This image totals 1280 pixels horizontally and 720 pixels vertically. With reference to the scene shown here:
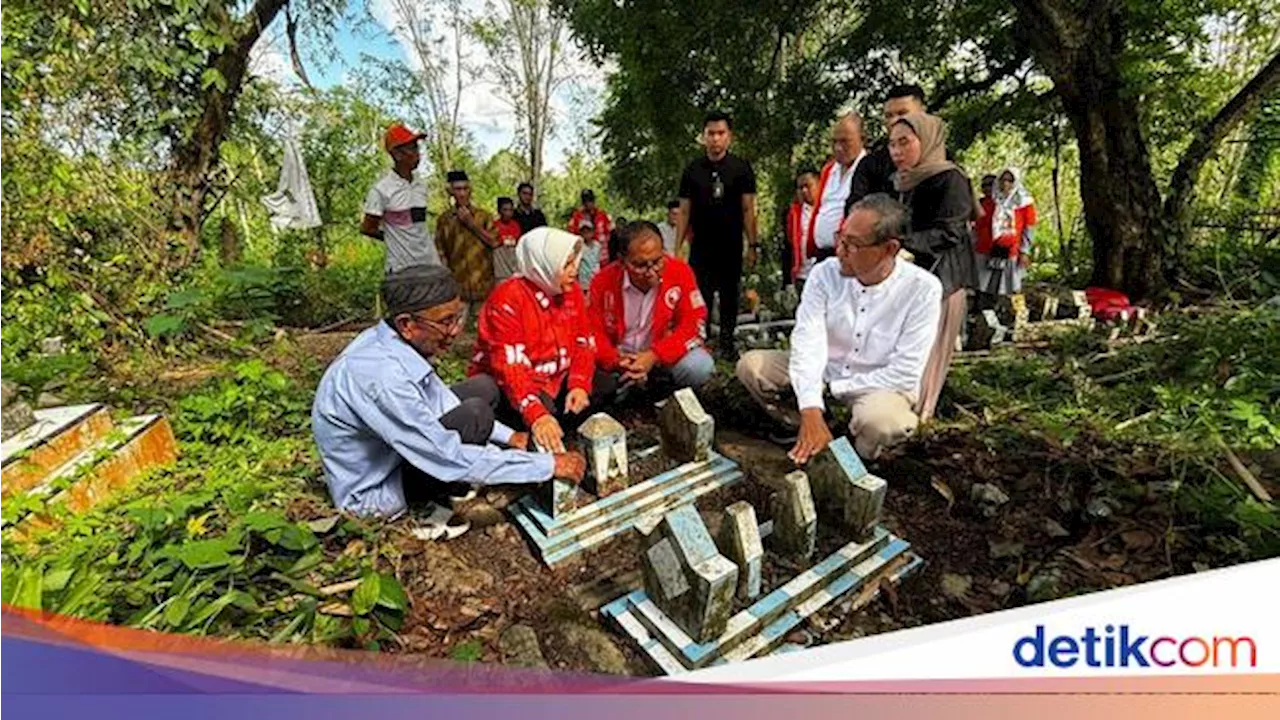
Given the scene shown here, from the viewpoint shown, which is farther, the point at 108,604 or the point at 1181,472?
the point at 1181,472

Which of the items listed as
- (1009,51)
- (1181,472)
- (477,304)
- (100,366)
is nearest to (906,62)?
(1009,51)

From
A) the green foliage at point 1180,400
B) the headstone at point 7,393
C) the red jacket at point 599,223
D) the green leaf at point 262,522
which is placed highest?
the red jacket at point 599,223

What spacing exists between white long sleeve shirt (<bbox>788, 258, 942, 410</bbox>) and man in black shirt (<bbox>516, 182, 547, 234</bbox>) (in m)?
6.09

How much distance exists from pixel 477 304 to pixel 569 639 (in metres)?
5.63

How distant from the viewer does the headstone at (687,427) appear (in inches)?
104

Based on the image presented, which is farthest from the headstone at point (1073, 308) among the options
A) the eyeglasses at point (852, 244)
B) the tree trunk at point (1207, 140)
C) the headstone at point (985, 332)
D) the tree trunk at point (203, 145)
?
the tree trunk at point (203, 145)

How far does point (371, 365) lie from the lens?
223 cm

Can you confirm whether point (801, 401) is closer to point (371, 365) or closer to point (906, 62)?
point (371, 365)

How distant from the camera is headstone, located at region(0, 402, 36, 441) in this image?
2979 millimetres

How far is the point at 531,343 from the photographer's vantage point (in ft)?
9.64

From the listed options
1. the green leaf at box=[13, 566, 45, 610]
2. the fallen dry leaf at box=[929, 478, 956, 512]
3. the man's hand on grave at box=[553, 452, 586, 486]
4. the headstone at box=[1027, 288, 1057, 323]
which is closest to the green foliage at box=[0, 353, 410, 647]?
the green leaf at box=[13, 566, 45, 610]

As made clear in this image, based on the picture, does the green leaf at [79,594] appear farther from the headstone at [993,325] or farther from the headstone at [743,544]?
the headstone at [993,325]

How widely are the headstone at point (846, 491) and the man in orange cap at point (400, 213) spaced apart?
3.95m

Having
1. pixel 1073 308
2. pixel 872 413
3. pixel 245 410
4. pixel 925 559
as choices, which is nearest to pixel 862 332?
pixel 872 413
